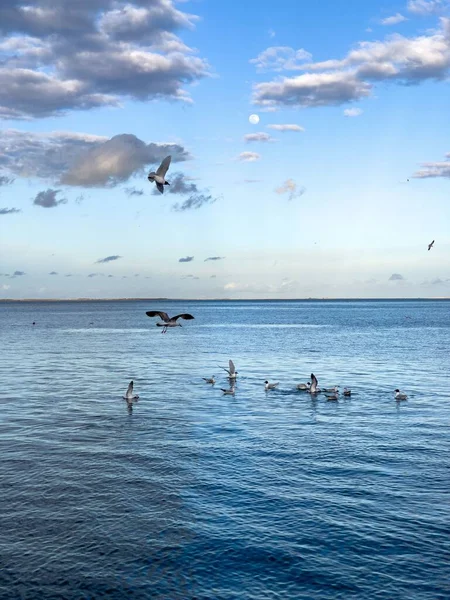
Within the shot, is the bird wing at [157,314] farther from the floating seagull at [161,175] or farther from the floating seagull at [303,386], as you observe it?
the floating seagull at [303,386]

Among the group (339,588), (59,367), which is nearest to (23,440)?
(339,588)

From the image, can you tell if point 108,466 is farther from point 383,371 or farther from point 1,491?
point 383,371

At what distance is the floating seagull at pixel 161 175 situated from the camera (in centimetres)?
2538

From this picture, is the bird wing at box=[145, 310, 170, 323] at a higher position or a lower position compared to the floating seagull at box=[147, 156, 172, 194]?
lower

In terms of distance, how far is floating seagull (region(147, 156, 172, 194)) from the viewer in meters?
25.4

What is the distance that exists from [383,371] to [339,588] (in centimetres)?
5002

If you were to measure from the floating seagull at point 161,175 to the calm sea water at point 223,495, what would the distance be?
13.1 metres

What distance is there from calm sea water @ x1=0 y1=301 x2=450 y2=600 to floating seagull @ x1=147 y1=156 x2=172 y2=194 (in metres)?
13.1

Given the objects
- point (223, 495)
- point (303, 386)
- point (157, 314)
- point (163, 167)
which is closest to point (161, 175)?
point (163, 167)

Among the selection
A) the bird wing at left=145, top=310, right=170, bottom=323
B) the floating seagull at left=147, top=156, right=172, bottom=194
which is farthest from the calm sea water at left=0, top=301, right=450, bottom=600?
the floating seagull at left=147, top=156, right=172, bottom=194

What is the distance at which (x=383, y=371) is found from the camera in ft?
218

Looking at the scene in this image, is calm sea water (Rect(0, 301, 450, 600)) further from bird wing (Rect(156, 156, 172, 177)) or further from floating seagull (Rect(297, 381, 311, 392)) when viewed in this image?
bird wing (Rect(156, 156, 172, 177))

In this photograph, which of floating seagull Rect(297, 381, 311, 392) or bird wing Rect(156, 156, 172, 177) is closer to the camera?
bird wing Rect(156, 156, 172, 177)

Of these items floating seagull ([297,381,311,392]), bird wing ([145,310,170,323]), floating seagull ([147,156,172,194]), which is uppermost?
floating seagull ([147,156,172,194])
